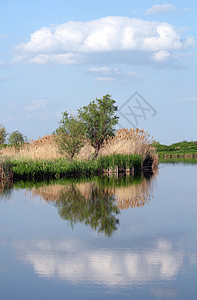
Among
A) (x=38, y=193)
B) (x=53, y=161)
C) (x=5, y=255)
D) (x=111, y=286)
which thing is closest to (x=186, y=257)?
(x=111, y=286)

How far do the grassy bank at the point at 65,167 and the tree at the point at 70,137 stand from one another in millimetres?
735

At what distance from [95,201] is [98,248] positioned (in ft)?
15.0

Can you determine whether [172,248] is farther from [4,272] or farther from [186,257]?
[4,272]

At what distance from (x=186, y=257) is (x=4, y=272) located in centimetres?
243

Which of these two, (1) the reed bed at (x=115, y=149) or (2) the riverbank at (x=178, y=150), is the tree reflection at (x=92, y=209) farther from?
(2) the riverbank at (x=178, y=150)

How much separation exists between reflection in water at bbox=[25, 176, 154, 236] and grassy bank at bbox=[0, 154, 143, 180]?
4199 mm

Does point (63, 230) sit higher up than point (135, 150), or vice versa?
point (135, 150)

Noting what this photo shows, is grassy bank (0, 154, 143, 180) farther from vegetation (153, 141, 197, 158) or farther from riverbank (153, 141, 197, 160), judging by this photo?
vegetation (153, 141, 197, 158)

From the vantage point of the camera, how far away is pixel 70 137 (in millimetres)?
21781

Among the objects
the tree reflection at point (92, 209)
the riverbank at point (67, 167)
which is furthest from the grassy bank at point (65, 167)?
the tree reflection at point (92, 209)

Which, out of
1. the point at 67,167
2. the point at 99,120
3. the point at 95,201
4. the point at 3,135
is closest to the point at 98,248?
the point at 95,201

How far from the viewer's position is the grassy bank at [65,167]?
17.9 meters

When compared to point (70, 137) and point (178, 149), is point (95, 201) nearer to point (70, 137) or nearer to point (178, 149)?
point (70, 137)

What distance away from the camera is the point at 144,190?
13266 mm
